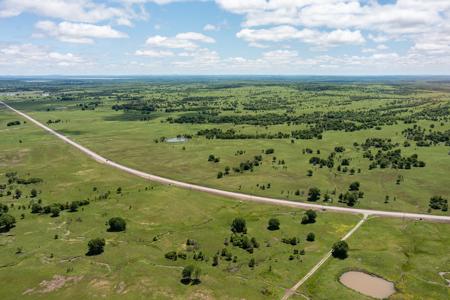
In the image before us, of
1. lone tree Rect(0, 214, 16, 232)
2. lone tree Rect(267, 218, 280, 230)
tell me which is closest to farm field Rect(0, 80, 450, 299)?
lone tree Rect(267, 218, 280, 230)

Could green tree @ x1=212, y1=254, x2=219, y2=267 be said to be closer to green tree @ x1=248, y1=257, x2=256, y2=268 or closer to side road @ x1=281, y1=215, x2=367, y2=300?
green tree @ x1=248, y1=257, x2=256, y2=268

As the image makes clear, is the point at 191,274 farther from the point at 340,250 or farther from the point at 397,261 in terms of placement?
the point at 397,261

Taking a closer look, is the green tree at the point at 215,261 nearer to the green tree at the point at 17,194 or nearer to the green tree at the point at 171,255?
the green tree at the point at 171,255

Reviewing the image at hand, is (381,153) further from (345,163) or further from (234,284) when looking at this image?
(234,284)

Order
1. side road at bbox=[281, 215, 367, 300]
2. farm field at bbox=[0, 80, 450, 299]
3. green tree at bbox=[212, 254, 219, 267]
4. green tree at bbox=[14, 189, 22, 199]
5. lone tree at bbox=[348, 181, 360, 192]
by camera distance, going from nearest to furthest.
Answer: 1. side road at bbox=[281, 215, 367, 300]
2. farm field at bbox=[0, 80, 450, 299]
3. green tree at bbox=[212, 254, 219, 267]
4. green tree at bbox=[14, 189, 22, 199]
5. lone tree at bbox=[348, 181, 360, 192]

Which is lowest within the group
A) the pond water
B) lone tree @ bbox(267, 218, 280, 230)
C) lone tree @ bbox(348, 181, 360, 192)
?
the pond water

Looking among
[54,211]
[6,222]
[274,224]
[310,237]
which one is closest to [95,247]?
[54,211]

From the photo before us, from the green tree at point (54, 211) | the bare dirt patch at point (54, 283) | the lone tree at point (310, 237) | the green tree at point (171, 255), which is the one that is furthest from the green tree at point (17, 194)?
the lone tree at point (310, 237)
